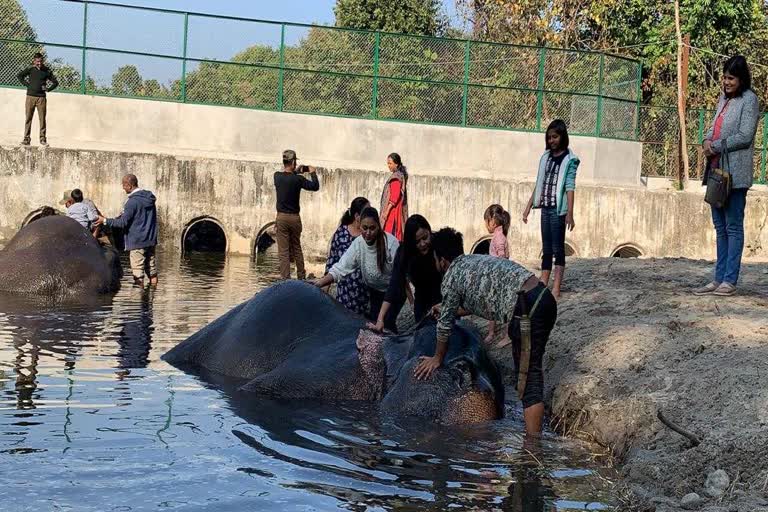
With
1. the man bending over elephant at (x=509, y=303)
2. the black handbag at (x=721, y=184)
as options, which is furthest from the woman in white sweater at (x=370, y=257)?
the black handbag at (x=721, y=184)

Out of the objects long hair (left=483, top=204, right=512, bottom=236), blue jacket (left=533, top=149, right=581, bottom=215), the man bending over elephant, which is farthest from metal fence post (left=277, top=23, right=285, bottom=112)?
the man bending over elephant

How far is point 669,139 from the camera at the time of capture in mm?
29859

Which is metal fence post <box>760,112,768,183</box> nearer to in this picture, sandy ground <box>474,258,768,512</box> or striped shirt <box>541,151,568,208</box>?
sandy ground <box>474,258,768,512</box>

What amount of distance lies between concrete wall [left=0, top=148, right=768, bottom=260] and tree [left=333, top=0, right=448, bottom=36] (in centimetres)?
1734

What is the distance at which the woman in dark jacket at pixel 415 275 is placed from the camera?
8.89 m

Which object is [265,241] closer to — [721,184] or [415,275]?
[415,275]

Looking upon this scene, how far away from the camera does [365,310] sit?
35.2ft

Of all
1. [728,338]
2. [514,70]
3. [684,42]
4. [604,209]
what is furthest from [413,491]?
[684,42]

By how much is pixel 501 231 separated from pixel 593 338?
1.89m

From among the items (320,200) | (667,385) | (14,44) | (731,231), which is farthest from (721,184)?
(14,44)

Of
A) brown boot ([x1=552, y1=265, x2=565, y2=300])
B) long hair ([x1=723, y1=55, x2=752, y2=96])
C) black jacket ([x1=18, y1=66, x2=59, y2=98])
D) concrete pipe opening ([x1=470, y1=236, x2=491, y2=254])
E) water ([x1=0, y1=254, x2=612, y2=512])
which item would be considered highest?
black jacket ([x1=18, y1=66, x2=59, y2=98])

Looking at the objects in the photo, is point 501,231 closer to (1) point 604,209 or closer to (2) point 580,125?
(1) point 604,209

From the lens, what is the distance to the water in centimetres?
666

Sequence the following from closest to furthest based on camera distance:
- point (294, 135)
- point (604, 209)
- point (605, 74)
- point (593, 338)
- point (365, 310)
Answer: point (593, 338), point (365, 310), point (604, 209), point (294, 135), point (605, 74)
